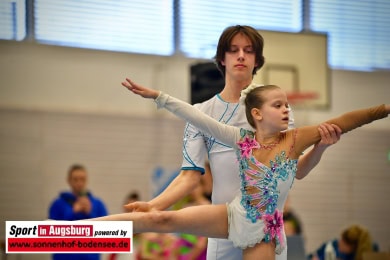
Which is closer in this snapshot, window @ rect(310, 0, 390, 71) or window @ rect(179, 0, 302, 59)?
window @ rect(179, 0, 302, 59)

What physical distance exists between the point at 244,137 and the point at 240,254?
523mm

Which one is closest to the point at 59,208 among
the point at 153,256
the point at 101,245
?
the point at 153,256

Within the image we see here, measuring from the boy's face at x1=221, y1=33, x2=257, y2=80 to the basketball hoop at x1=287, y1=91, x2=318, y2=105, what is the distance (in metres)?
5.14

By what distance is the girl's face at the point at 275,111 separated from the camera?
3.07 m

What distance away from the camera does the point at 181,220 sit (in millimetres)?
3033

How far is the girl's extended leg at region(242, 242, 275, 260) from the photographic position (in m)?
3.04

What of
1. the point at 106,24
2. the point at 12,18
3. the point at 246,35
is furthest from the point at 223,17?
the point at 246,35

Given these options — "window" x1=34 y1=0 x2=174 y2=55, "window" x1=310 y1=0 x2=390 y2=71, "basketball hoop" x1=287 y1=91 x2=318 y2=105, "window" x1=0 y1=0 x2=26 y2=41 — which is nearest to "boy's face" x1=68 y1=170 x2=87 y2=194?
"window" x1=0 y1=0 x2=26 y2=41

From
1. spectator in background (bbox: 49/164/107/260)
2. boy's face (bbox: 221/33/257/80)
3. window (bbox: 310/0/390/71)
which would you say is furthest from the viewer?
window (bbox: 310/0/390/71)

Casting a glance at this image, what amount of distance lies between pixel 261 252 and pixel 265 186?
0.25m

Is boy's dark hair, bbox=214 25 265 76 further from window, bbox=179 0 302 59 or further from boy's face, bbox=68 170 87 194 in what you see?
window, bbox=179 0 302 59

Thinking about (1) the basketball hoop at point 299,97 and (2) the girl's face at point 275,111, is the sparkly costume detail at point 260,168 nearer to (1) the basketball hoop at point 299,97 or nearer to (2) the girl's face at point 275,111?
(2) the girl's face at point 275,111
